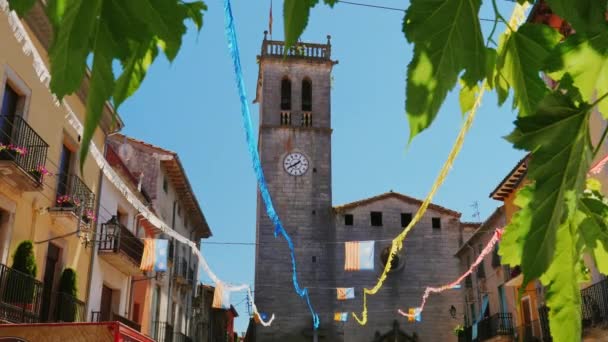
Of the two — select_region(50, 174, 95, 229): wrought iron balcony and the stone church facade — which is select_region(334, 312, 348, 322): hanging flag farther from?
select_region(50, 174, 95, 229): wrought iron balcony

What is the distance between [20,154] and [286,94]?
25.9 metres

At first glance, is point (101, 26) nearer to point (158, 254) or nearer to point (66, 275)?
point (66, 275)

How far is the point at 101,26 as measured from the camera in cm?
77

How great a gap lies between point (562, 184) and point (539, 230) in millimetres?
75

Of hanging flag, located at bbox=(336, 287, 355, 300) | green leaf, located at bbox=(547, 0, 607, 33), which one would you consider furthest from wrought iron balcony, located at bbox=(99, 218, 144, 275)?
green leaf, located at bbox=(547, 0, 607, 33)

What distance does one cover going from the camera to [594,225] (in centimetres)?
112

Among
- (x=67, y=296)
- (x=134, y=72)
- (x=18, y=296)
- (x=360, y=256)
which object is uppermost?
(x=360, y=256)

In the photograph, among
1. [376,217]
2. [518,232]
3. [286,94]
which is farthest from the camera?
[286,94]

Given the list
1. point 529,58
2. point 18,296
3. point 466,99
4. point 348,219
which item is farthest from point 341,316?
point 529,58

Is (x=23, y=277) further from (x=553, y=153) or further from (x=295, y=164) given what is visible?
(x=295, y=164)

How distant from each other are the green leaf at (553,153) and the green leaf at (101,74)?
1.70ft

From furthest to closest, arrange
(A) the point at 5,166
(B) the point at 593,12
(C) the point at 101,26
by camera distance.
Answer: (A) the point at 5,166 < (B) the point at 593,12 < (C) the point at 101,26

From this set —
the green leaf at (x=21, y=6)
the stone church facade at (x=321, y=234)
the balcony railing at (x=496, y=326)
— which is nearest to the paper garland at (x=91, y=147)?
the green leaf at (x=21, y=6)

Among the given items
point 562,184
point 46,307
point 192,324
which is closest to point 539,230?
point 562,184
